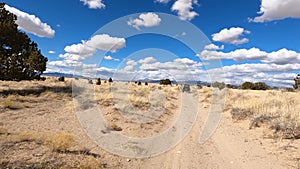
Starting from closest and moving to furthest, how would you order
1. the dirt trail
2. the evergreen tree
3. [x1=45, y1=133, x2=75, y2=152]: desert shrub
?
the dirt trail
[x1=45, y1=133, x2=75, y2=152]: desert shrub
the evergreen tree

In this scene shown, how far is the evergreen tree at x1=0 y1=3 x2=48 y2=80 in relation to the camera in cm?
1831

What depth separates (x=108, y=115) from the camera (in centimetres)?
1234

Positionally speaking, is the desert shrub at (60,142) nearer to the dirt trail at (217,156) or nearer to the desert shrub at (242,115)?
the dirt trail at (217,156)

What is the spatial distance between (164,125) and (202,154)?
4.20 metres

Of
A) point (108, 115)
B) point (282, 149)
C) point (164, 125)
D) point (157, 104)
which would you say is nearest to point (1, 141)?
point (108, 115)

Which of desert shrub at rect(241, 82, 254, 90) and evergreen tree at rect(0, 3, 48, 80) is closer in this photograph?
evergreen tree at rect(0, 3, 48, 80)

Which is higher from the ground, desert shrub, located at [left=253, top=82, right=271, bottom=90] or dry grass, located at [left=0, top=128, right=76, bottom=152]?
desert shrub, located at [left=253, top=82, right=271, bottom=90]

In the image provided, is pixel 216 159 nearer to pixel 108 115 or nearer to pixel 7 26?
pixel 108 115

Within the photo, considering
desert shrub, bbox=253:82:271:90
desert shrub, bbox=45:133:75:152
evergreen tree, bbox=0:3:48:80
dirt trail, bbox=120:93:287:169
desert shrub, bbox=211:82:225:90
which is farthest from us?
desert shrub, bbox=253:82:271:90

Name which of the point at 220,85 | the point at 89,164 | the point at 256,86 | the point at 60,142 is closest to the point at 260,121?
the point at 89,164

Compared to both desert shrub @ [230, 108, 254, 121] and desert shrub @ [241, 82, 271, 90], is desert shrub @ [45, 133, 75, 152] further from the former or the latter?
desert shrub @ [241, 82, 271, 90]

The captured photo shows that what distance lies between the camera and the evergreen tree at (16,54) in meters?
18.3

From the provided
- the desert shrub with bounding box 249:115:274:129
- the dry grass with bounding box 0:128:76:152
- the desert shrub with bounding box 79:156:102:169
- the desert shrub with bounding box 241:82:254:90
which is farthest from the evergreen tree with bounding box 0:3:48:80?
the desert shrub with bounding box 241:82:254:90

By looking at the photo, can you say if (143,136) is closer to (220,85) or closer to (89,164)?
(89,164)
